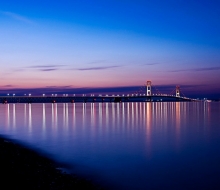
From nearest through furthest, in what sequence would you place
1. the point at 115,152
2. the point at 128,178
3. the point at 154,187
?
the point at 154,187, the point at 128,178, the point at 115,152

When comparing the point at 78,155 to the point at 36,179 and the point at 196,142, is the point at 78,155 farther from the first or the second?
the point at 196,142

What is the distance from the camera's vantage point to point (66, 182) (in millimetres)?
6723

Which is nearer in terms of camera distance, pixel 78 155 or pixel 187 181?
pixel 187 181

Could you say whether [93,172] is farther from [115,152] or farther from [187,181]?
[115,152]

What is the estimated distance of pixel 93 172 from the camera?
8.48m

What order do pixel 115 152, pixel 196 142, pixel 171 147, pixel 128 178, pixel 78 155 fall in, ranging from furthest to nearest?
pixel 196 142 < pixel 171 147 < pixel 115 152 < pixel 78 155 < pixel 128 178

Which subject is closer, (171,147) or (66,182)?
(66,182)

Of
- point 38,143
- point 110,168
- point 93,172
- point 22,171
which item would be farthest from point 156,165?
point 38,143

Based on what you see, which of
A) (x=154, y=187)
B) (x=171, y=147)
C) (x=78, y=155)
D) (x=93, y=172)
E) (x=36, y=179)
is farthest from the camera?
(x=171, y=147)

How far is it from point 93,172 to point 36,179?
2.15m

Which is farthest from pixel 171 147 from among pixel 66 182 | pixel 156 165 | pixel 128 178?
pixel 66 182

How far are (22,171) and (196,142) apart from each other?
362 inches

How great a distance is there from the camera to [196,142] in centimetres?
1430

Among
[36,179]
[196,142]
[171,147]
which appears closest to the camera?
[36,179]
